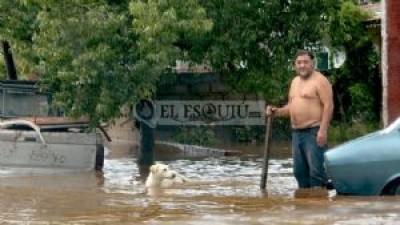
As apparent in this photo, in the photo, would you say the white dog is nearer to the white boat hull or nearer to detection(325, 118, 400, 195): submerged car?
detection(325, 118, 400, 195): submerged car

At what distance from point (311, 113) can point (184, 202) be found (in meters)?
1.94

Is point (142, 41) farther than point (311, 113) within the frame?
Yes

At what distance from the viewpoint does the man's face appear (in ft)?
42.7

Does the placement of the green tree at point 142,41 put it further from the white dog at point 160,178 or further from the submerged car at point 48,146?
the white dog at point 160,178

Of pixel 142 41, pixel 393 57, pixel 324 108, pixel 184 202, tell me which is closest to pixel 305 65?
pixel 324 108

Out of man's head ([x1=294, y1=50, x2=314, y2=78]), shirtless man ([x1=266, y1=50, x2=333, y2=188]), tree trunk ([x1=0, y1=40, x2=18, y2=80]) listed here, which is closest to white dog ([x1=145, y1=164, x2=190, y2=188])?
shirtless man ([x1=266, y1=50, x2=333, y2=188])

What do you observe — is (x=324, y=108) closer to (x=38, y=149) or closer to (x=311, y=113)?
(x=311, y=113)

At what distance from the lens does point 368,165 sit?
38.2ft

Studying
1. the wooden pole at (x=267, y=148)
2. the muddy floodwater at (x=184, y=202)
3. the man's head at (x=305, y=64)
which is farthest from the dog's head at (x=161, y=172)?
the man's head at (x=305, y=64)

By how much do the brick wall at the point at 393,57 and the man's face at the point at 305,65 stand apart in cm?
493

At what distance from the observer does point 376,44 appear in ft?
98.6

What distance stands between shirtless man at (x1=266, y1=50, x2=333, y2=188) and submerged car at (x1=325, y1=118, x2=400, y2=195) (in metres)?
0.98

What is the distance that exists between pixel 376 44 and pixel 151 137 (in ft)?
35.6

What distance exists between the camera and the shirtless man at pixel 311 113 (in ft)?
42.6
